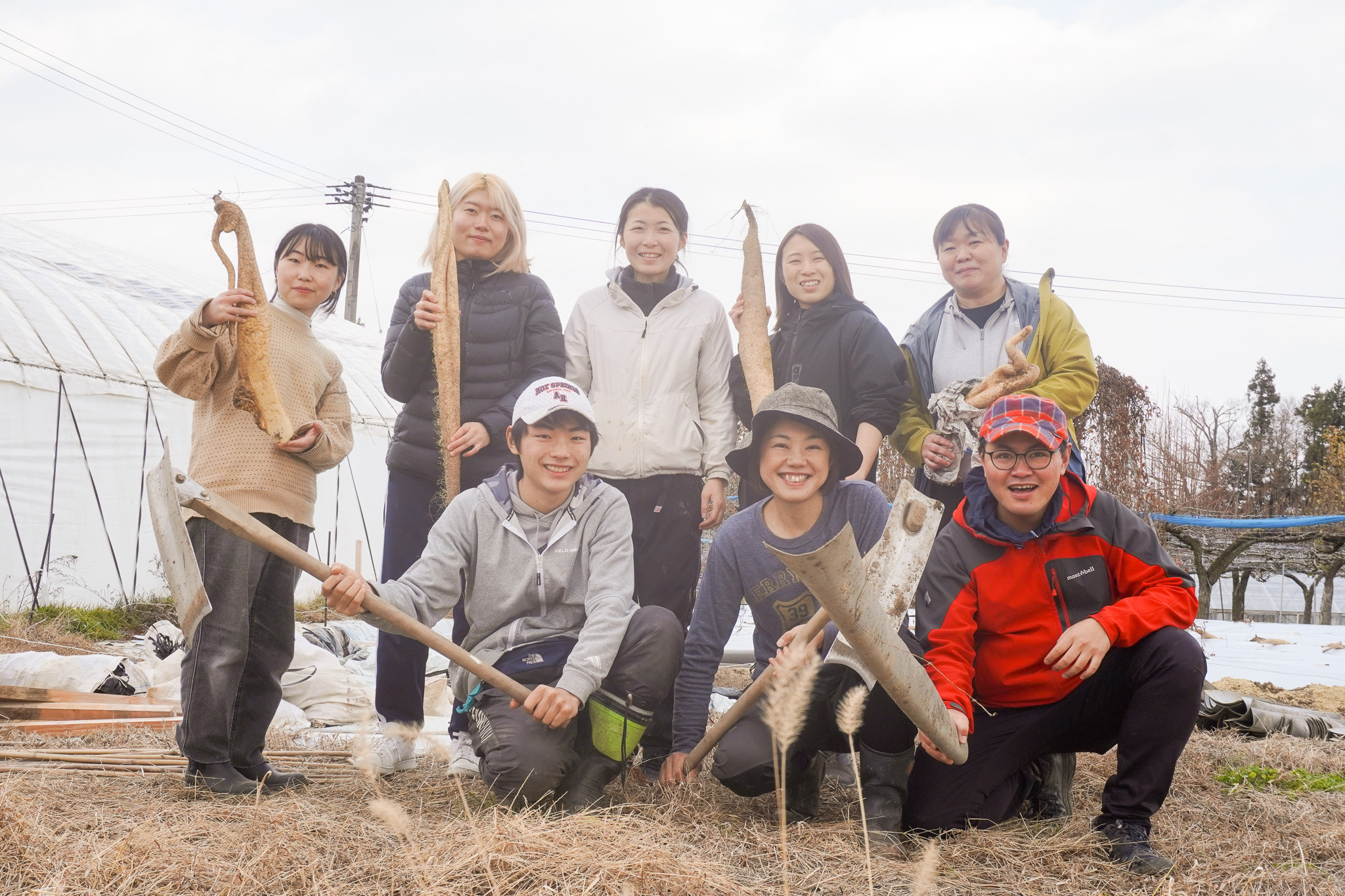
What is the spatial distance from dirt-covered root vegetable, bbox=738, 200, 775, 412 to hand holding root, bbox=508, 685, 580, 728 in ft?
4.17

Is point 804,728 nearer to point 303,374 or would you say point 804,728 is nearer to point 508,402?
point 508,402

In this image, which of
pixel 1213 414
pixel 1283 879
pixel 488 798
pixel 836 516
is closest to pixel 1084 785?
pixel 1283 879

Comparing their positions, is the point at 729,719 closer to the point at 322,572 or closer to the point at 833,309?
the point at 322,572

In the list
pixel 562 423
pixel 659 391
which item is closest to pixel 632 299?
pixel 659 391

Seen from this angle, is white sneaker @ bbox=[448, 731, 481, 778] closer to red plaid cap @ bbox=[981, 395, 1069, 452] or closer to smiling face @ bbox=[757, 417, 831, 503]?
smiling face @ bbox=[757, 417, 831, 503]

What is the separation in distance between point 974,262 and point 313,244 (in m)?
2.18

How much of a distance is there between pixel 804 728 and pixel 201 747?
163 centimetres

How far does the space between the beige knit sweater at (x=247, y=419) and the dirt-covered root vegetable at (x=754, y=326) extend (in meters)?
1.38

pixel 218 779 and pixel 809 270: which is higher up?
pixel 809 270

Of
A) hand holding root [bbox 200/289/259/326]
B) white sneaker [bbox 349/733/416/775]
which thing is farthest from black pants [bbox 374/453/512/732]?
hand holding root [bbox 200/289/259/326]

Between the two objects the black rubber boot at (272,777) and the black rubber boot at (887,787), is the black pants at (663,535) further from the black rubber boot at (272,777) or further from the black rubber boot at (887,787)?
the black rubber boot at (272,777)

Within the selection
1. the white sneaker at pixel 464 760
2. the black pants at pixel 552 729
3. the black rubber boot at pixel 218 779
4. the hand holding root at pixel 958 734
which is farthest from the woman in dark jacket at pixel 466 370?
the hand holding root at pixel 958 734

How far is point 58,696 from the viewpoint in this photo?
427cm

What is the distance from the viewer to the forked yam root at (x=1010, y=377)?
9.65ft
